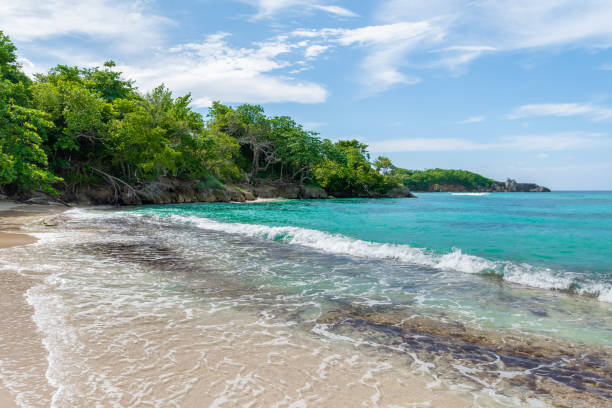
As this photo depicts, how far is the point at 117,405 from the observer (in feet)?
7.96

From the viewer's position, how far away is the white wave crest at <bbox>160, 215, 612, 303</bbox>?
6461mm

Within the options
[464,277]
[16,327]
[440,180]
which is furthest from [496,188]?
[16,327]

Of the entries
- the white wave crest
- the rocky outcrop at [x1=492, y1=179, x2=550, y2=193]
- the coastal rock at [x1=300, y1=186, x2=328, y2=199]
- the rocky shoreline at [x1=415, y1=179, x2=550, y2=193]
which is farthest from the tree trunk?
the rocky outcrop at [x1=492, y1=179, x2=550, y2=193]

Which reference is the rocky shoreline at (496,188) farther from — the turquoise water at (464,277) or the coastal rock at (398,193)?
the turquoise water at (464,277)

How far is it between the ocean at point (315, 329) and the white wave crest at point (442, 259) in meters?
0.07

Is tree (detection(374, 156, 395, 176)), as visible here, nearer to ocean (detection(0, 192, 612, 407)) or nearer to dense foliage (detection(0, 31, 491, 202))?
dense foliage (detection(0, 31, 491, 202))

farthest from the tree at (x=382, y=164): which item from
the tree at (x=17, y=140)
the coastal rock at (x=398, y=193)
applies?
the tree at (x=17, y=140)

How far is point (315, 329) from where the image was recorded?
4129 millimetres

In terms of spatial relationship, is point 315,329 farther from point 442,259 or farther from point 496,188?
point 496,188

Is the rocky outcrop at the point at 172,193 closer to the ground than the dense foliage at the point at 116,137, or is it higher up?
closer to the ground

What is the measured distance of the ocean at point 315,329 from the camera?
2.73m

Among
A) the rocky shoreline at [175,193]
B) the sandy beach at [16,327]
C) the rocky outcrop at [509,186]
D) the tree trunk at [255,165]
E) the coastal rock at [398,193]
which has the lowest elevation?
the sandy beach at [16,327]

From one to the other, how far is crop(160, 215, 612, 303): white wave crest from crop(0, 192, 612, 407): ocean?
7 cm

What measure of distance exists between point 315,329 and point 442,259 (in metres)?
5.49
